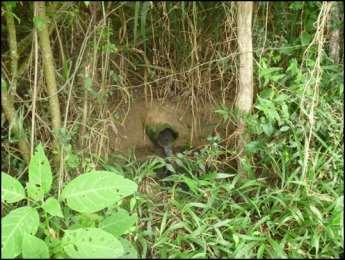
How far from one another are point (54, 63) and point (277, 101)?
1088 millimetres

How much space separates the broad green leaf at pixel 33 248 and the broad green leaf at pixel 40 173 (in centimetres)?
27

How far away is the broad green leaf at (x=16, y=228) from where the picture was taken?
171cm

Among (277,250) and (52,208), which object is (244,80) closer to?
(277,250)

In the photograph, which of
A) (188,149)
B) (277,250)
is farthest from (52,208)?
(188,149)

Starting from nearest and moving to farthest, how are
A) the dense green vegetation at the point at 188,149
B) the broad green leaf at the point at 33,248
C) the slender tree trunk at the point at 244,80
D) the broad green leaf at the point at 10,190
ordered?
the broad green leaf at the point at 33,248
the broad green leaf at the point at 10,190
the dense green vegetation at the point at 188,149
the slender tree trunk at the point at 244,80

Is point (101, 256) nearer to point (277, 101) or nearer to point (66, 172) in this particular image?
point (66, 172)

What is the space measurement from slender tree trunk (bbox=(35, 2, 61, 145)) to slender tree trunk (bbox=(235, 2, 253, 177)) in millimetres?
882

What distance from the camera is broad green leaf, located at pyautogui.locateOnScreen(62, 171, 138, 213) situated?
195 cm

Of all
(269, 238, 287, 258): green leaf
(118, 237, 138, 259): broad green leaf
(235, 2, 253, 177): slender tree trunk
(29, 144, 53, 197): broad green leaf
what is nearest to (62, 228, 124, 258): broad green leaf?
(118, 237, 138, 259): broad green leaf

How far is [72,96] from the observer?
242 centimetres

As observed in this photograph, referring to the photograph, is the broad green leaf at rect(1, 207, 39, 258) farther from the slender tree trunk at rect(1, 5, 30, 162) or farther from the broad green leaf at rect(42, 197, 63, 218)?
the slender tree trunk at rect(1, 5, 30, 162)

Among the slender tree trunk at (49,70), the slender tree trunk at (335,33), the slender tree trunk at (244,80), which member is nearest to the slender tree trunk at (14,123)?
the slender tree trunk at (49,70)

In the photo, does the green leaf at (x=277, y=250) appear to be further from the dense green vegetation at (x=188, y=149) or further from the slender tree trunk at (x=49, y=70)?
the slender tree trunk at (x=49, y=70)

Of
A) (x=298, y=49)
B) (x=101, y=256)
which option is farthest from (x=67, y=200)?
(x=298, y=49)
